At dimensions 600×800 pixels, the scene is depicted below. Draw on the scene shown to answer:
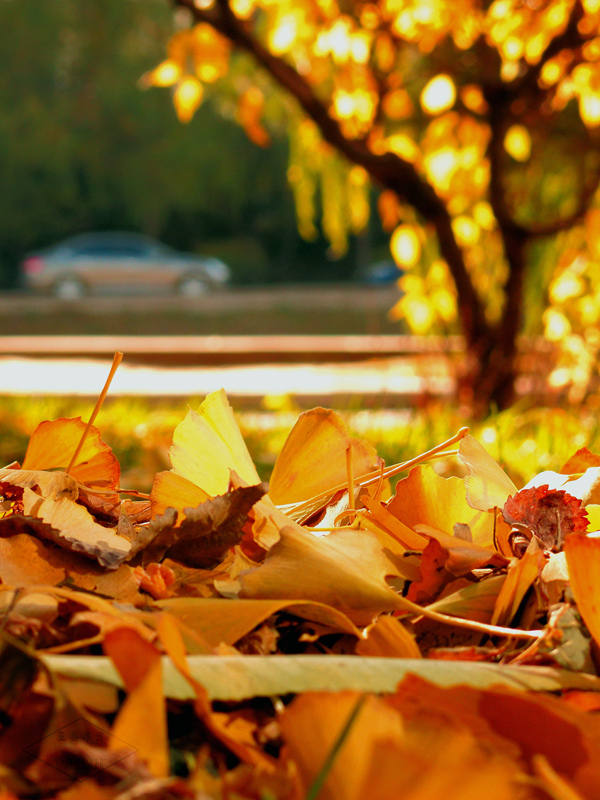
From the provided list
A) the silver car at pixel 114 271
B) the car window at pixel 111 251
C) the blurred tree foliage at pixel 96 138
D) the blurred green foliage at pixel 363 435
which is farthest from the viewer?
the blurred tree foliage at pixel 96 138

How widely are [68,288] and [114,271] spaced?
907 millimetres

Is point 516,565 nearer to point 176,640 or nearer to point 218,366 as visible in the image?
point 176,640

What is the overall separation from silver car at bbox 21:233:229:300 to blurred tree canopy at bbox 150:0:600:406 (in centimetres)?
1374

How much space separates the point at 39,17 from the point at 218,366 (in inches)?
697

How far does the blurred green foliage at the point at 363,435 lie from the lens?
143cm

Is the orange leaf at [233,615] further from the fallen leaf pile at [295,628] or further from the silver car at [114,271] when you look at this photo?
the silver car at [114,271]

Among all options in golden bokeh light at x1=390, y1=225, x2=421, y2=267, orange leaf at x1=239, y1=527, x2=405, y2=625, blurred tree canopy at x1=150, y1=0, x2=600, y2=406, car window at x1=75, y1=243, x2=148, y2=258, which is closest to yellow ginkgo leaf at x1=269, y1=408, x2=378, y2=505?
orange leaf at x1=239, y1=527, x2=405, y2=625

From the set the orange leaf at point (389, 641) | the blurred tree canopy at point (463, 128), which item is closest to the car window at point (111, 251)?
the blurred tree canopy at point (463, 128)

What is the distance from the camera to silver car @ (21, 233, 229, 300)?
16.5m

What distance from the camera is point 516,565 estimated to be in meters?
0.36

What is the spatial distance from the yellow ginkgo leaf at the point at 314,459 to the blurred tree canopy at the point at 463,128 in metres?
2.00

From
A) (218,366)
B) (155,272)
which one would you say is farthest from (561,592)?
(155,272)

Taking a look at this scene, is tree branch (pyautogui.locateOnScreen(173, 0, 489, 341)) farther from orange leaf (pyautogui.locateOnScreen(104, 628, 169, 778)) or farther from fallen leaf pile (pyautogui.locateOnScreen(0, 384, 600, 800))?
orange leaf (pyautogui.locateOnScreen(104, 628, 169, 778))

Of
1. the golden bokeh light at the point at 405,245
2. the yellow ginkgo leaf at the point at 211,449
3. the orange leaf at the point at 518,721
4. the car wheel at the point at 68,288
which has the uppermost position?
the car wheel at the point at 68,288
